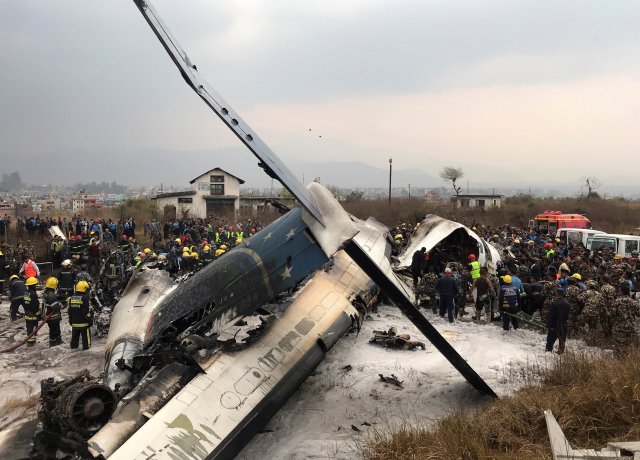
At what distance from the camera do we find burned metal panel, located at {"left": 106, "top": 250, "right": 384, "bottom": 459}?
582 cm

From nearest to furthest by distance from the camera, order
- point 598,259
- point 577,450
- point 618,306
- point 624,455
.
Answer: point 624,455 < point 577,450 < point 618,306 < point 598,259

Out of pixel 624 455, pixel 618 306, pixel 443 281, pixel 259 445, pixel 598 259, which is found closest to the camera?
pixel 624 455

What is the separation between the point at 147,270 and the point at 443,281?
27.4ft

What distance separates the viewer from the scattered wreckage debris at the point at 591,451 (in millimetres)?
5035

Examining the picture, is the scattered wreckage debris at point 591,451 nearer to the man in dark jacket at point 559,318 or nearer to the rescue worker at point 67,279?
the man in dark jacket at point 559,318

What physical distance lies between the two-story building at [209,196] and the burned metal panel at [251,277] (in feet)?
129

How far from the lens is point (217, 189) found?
50406 millimetres

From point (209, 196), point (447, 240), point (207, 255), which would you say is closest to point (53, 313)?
point (207, 255)

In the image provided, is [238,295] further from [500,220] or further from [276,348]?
[500,220]

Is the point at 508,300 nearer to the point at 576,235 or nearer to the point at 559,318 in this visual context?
the point at 559,318

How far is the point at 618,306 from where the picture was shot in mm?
10250

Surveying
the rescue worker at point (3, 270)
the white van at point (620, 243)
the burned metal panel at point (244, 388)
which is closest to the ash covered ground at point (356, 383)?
the burned metal panel at point (244, 388)

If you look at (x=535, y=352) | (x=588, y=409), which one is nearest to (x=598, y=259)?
(x=535, y=352)

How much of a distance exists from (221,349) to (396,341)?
5.12 metres
